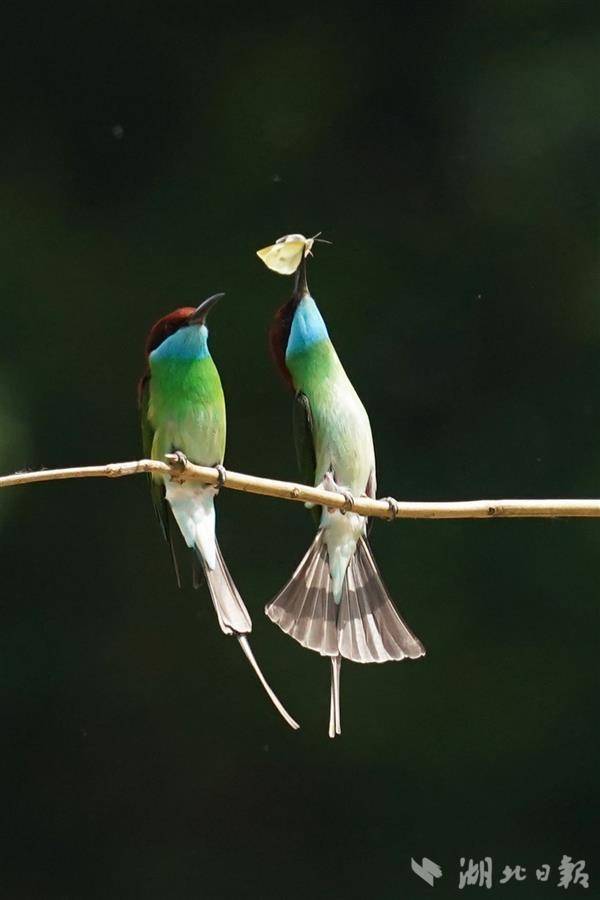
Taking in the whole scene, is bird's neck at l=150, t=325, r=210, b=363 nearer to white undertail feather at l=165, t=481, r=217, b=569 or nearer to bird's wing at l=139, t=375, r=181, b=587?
bird's wing at l=139, t=375, r=181, b=587

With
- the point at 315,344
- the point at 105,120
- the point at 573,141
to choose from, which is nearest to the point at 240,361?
the point at 105,120

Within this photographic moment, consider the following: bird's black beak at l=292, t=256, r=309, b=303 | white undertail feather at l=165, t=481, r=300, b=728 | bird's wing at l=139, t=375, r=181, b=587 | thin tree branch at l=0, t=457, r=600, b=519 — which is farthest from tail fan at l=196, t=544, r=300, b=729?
bird's black beak at l=292, t=256, r=309, b=303

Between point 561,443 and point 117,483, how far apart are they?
109 centimetres

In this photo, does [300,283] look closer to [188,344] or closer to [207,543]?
[188,344]

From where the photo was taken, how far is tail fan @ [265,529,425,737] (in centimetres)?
223

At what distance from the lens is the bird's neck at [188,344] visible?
93.6 inches

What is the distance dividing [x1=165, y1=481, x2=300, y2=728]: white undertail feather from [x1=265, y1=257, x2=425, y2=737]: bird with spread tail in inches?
3.5

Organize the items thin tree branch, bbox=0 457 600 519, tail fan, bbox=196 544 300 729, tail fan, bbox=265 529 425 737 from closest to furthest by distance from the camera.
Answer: thin tree branch, bbox=0 457 600 519
tail fan, bbox=196 544 300 729
tail fan, bbox=265 529 425 737

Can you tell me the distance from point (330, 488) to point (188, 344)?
297 mm

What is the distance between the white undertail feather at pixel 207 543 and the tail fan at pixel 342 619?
2.5 inches

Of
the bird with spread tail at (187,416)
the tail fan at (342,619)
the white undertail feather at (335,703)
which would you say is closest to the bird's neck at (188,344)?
the bird with spread tail at (187,416)

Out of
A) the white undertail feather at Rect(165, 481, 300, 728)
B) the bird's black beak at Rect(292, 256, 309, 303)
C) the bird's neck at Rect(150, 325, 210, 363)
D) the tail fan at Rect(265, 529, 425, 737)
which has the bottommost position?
the tail fan at Rect(265, 529, 425, 737)

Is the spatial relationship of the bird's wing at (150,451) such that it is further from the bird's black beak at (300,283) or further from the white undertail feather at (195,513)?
the bird's black beak at (300,283)

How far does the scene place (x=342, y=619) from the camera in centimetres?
227
